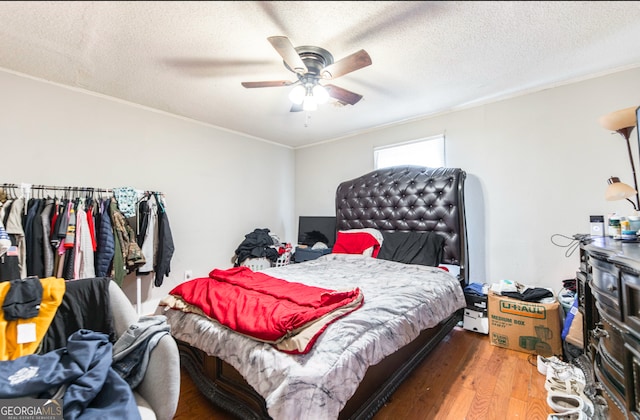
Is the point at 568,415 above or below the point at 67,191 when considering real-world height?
below

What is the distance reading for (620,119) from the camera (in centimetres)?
184

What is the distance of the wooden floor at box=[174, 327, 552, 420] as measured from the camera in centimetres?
152

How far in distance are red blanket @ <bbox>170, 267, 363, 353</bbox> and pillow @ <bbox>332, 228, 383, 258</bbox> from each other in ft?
4.10

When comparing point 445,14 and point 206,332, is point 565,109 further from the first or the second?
point 206,332

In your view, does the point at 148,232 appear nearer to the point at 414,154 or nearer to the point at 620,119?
the point at 414,154

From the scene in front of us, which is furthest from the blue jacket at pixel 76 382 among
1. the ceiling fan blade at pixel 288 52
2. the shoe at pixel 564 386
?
the shoe at pixel 564 386

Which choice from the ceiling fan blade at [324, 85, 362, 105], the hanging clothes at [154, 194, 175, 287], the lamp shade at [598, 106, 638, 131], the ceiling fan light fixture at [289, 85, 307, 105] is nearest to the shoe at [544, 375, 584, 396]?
the lamp shade at [598, 106, 638, 131]

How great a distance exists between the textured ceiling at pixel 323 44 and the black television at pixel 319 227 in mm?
1818

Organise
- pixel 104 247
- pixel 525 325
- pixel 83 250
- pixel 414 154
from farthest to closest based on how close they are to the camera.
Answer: pixel 414 154 → pixel 104 247 → pixel 83 250 → pixel 525 325

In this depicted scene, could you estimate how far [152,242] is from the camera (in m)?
2.82

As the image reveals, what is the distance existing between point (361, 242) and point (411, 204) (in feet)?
2.31

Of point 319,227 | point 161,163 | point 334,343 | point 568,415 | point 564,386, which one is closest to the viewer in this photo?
point 334,343

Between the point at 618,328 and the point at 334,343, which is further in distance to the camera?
the point at 334,343

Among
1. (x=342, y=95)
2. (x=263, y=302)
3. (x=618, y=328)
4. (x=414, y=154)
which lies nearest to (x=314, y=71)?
(x=342, y=95)
